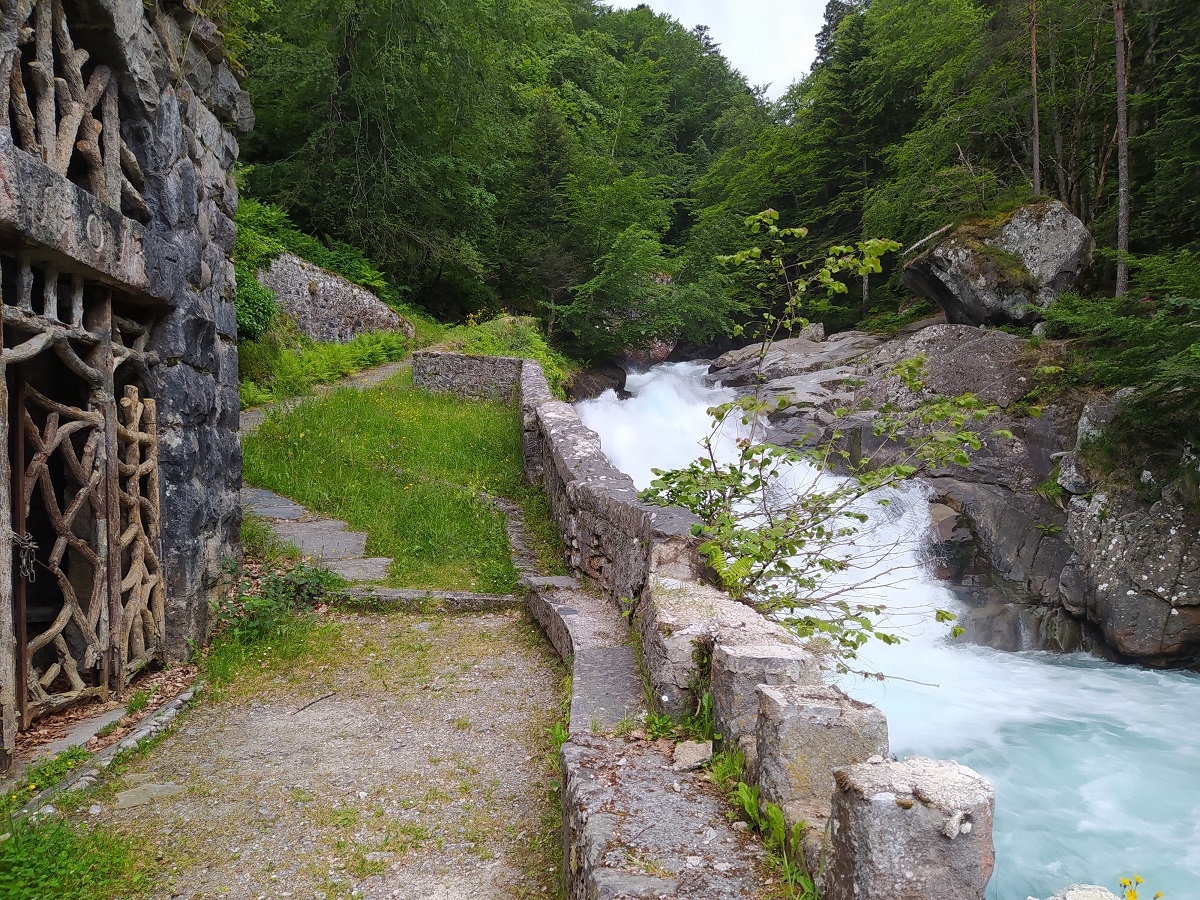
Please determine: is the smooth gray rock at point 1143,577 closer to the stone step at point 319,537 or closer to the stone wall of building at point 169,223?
the stone step at point 319,537

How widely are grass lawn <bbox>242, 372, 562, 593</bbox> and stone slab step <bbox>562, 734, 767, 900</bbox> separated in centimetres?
329

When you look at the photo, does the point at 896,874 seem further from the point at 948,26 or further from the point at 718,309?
the point at 948,26

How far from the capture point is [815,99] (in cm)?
2362

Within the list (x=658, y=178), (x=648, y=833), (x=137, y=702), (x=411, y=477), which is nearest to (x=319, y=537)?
(x=411, y=477)

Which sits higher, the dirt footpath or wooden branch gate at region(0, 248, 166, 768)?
wooden branch gate at region(0, 248, 166, 768)

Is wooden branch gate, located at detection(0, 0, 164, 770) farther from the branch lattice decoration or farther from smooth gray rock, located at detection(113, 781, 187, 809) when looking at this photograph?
smooth gray rock, located at detection(113, 781, 187, 809)

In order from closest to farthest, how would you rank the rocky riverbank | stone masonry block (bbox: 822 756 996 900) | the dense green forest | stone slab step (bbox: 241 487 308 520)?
1. stone masonry block (bbox: 822 756 996 900)
2. stone slab step (bbox: 241 487 308 520)
3. the rocky riverbank
4. the dense green forest

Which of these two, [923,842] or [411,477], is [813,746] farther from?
[411,477]

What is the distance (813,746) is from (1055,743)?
6.21 metres

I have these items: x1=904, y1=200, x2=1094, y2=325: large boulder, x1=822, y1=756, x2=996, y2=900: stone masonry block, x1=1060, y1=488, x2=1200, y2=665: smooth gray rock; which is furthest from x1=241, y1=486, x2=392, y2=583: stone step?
x1=904, y1=200, x2=1094, y2=325: large boulder

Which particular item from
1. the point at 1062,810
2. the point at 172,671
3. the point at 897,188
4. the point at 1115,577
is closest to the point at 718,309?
the point at 897,188

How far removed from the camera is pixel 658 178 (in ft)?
77.2

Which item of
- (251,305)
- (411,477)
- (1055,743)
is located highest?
(251,305)

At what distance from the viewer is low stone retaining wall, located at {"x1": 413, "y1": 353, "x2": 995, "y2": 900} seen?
1.51m
